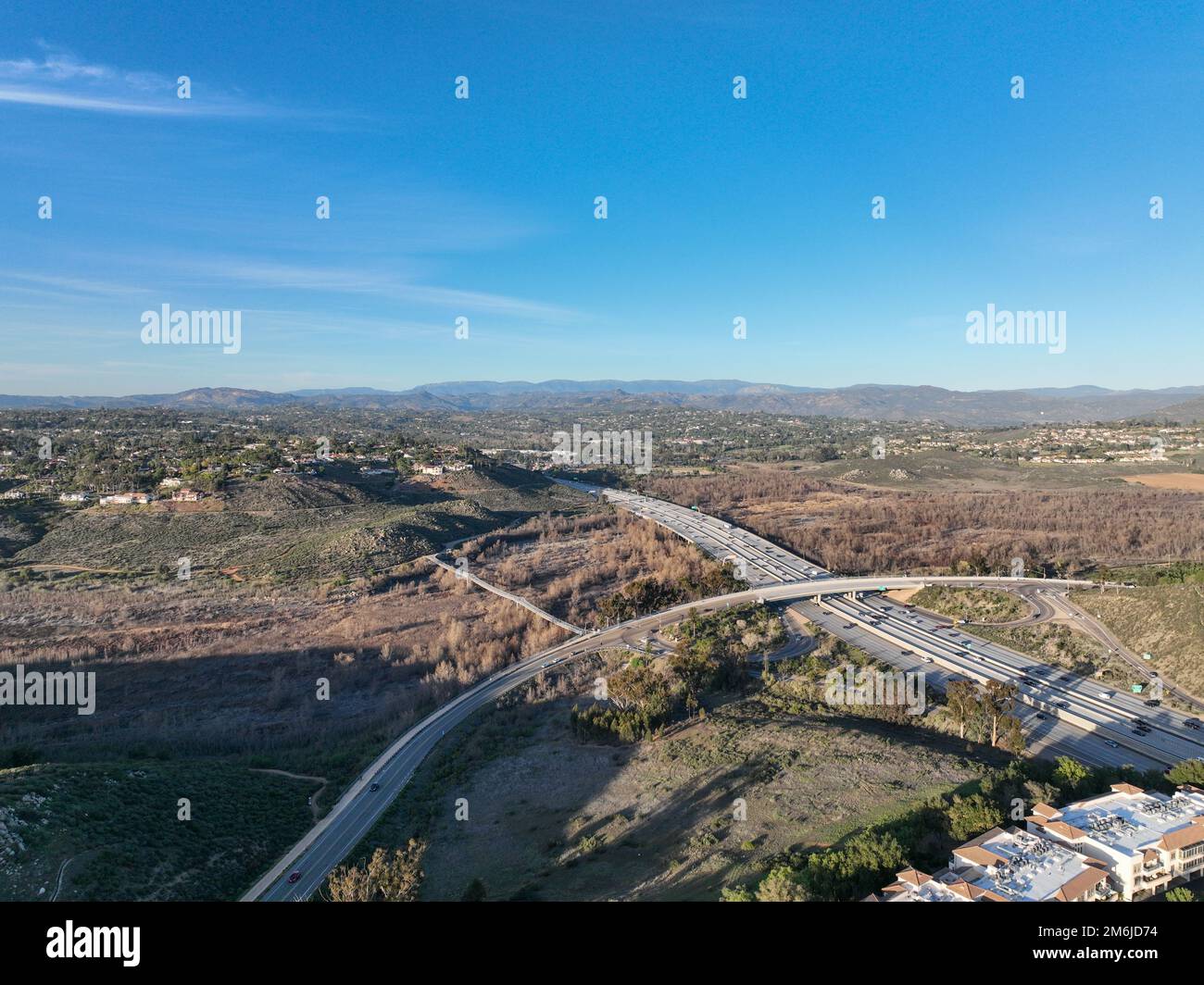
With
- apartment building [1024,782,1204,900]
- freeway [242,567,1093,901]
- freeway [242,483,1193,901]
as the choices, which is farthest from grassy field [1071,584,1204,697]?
apartment building [1024,782,1204,900]

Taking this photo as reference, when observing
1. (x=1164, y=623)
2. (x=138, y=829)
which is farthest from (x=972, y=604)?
(x=138, y=829)

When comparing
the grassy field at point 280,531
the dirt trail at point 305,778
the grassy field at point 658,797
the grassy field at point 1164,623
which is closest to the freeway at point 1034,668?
the grassy field at point 1164,623

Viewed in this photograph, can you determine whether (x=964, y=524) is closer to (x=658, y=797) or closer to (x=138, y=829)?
(x=658, y=797)

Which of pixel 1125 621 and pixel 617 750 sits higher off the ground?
pixel 1125 621

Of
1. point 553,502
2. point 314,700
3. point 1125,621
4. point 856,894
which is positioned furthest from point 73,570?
point 1125,621

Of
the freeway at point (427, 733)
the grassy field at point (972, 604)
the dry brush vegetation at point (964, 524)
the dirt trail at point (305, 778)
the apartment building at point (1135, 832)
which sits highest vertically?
the dry brush vegetation at point (964, 524)

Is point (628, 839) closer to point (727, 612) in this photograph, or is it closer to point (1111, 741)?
point (1111, 741)

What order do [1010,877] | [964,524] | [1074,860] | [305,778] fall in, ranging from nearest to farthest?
[1010,877], [1074,860], [305,778], [964,524]

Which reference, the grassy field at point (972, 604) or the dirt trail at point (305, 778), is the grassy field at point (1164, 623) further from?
the dirt trail at point (305, 778)
